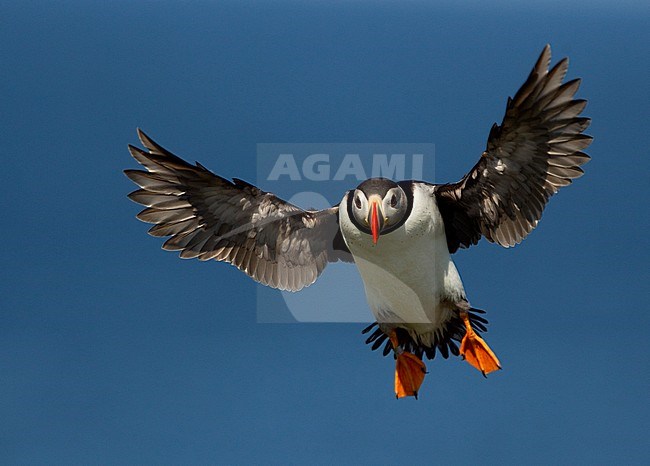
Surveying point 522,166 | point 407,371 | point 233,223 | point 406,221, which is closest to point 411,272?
point 406,221

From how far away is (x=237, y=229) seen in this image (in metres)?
15.6

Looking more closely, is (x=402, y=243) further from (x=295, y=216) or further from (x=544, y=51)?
(x=544, y=51)

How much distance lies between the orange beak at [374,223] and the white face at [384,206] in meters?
0.06

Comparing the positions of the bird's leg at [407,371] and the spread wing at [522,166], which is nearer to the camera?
the spread wing at [522,166]

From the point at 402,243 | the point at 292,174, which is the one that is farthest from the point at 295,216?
the point at 402,243

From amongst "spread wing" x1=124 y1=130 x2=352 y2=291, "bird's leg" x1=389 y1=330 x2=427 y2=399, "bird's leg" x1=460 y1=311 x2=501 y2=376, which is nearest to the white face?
"spread wing" x1=124 y1=130 x2=352 y2=291

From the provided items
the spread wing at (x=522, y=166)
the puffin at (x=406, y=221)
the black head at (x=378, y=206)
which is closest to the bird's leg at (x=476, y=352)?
the puffin at (x=406, y=221)

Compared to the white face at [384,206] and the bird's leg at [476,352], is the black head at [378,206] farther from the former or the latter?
the bird's leg at [476,352]

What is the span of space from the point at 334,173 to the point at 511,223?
2.71 m

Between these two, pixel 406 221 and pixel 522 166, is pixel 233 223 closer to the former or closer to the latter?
pixel 406 221

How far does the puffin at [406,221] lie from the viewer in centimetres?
1346

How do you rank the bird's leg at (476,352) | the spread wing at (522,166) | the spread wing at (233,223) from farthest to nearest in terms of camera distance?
1. the spread wing at (233,223)
2. the bird's leg at (476,352)
3. the spread wing at (522,166)

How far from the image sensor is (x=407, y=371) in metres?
15.4

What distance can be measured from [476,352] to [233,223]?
152 inches
